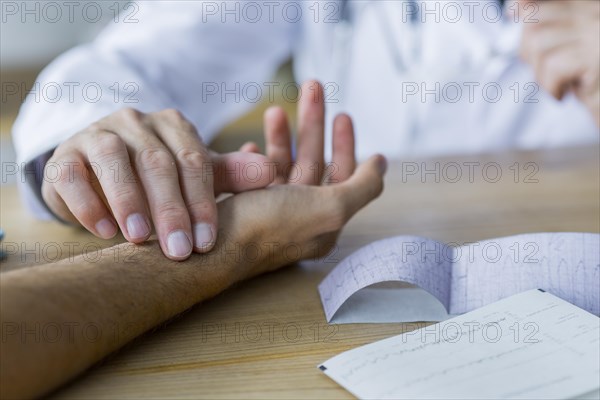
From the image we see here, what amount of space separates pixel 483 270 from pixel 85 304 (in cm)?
31

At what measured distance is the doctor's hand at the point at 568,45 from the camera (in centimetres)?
91

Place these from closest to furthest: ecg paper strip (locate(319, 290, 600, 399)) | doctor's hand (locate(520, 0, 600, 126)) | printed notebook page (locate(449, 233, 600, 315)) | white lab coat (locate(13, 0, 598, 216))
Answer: ecg paper strip (locate(319, 290, 600, 399)) < printed notebook page (locate(449, 233, 600, 315)) < doctor's hand (locate(520, 0, 600, 126)) < white lab coat (locate(13, 0, 598, 216))

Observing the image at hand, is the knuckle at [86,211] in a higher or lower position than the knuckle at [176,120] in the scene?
lower

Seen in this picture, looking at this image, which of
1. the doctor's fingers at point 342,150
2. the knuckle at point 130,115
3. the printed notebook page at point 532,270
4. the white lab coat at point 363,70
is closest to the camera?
the printed notebook page at point 532,270

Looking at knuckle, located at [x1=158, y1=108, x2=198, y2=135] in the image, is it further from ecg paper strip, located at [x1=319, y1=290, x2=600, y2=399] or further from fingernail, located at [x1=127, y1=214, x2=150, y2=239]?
ecg paper strip, located at [x1=319, y1=290, x2=600, y2=399]

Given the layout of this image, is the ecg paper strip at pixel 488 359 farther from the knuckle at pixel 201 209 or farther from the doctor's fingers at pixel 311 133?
the doctor's fingers at pixel 311 133

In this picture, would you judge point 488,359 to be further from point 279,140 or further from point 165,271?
point 279,140

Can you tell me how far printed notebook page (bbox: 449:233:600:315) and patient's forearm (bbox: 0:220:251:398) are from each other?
199mm

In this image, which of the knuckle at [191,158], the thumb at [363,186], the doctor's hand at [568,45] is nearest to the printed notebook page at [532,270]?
the thumb at [363,186]

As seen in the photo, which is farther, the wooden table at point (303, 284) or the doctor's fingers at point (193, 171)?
the doctor's fingers at point (193, 171)

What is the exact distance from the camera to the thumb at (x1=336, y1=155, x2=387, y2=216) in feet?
2.16

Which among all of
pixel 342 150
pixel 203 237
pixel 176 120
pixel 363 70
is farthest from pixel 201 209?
pixel 363 70

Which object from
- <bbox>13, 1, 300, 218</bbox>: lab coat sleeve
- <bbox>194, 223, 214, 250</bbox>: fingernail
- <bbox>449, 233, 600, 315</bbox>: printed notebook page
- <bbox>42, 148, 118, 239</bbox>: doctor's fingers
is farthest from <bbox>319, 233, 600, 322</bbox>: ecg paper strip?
<bbox>13, 1, 300, 218</bbox>: lab coat sleeve

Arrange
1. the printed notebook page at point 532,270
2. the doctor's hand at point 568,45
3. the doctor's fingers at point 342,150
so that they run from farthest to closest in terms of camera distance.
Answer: the doctor's hand at point 568,45
the doctor's fingers at point 342,150
the printed notebook page at point 532,270
